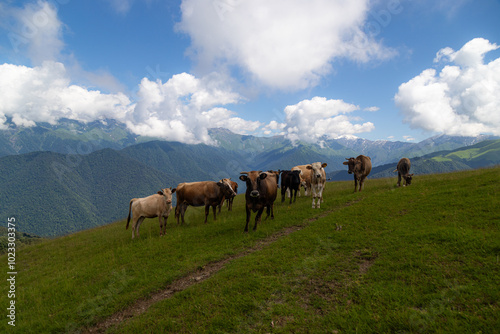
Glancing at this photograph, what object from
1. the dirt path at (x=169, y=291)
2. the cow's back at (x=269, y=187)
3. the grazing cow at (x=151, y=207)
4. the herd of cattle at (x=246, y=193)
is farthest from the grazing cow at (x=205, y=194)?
the dirt path at (x=169, y=291)

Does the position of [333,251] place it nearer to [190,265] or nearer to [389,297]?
[389,297]

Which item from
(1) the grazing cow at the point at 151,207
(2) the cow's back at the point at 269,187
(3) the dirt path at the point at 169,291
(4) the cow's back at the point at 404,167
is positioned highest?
(4) the cow's back at the point at 404,167

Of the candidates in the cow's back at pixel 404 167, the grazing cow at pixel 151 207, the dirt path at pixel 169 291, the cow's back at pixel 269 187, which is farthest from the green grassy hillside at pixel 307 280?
the cow's back at pixel 404 167

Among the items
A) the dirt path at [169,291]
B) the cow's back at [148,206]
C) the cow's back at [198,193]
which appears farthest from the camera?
the cow's back at [198,193]

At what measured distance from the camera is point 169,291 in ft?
23.5

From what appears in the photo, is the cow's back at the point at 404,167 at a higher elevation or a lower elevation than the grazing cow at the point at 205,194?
higher

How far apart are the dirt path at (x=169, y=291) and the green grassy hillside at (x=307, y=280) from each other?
4 cm

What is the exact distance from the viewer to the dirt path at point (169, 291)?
6156 millimetres

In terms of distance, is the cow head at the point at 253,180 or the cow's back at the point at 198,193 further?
the cow's back at the point at 198,193

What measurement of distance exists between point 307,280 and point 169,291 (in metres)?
4.61

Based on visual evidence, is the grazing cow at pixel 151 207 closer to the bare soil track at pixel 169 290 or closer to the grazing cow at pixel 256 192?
the grazing cow at pixel 256 192

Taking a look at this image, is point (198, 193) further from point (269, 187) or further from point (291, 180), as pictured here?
point (291, 180)

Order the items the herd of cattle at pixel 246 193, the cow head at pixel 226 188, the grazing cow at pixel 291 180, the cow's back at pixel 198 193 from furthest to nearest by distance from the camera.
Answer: the grazing cow at pixel 291 180
the cow's back at pixel 198 193
the cow head at pixel 226 188
the herd of cattle at pixel 246 193

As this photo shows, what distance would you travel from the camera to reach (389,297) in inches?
190
